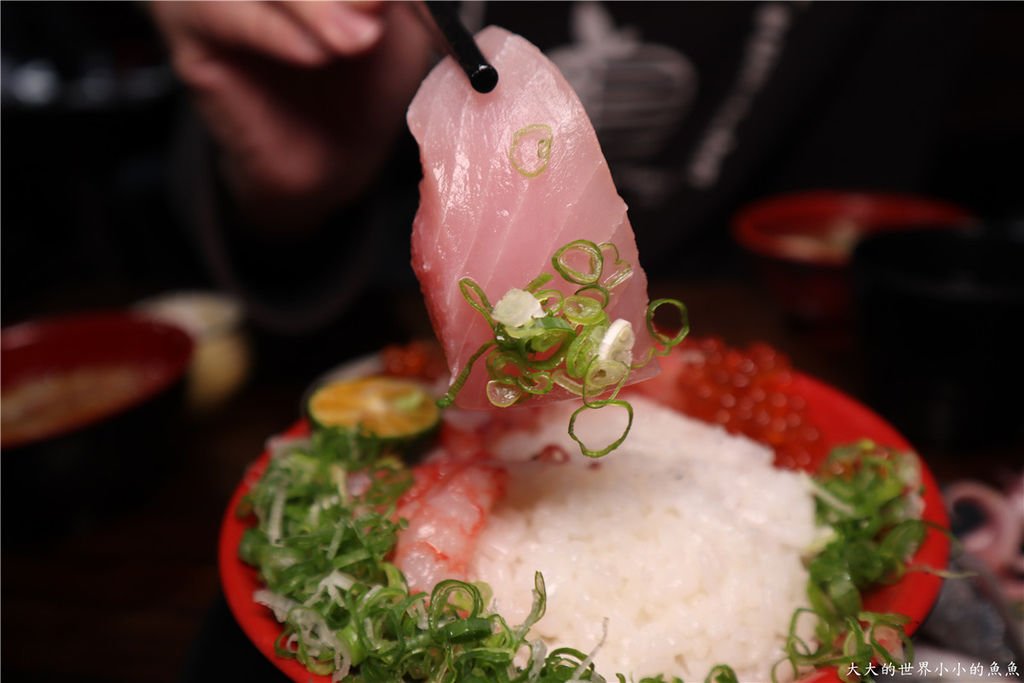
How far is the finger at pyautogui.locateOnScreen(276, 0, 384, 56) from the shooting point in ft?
4.38

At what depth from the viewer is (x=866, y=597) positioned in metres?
1.03

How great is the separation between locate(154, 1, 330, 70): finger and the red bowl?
0.78m

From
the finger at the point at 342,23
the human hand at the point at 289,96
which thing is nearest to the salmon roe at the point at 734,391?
the finger at the point at 342,23

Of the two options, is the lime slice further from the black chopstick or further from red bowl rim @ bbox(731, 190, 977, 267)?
red bowl rim @ bbox(731, 190, 977, 267)

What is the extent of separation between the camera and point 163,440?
169cm

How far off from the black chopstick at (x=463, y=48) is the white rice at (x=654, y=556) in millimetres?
560

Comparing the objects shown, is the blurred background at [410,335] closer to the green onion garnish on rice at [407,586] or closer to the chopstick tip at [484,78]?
the green onion garnish on rice at [407,586]

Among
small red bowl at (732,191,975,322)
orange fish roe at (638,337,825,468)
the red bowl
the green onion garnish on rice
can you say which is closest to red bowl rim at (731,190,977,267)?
small red bowl at (732,191,975,322)

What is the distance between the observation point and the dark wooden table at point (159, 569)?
4.29ft

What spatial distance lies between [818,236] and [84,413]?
2192 mm

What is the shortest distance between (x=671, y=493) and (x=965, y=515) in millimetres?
737

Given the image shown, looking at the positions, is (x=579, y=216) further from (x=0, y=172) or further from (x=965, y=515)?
(x=0, y=172)

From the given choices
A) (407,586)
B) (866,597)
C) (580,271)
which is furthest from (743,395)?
(407,586)

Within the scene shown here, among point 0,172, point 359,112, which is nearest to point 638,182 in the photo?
point 359,112
